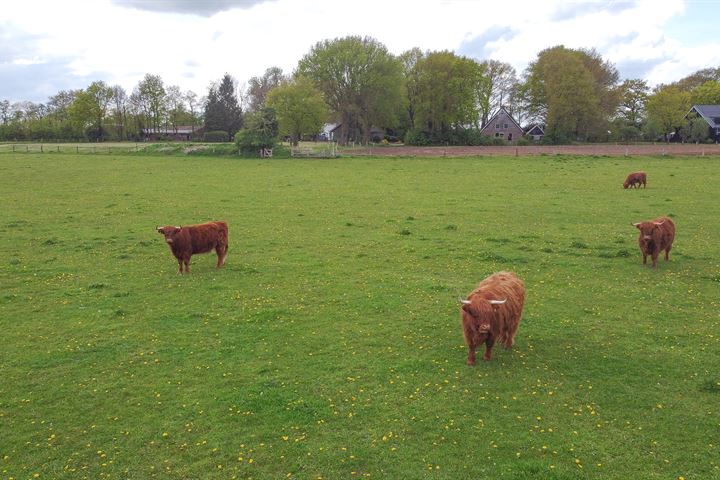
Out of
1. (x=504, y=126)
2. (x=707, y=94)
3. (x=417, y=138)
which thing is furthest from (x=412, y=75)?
(x=707, y=94)

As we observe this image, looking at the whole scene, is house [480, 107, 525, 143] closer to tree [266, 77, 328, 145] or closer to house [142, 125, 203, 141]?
tree [266, 77, 328, 145]


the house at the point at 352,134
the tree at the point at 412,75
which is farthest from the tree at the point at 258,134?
the tree at the point at 412,75

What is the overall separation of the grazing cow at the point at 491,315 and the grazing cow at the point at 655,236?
756cm

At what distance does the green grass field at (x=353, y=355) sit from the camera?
7.13m

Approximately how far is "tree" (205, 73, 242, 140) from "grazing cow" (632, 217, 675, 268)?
10352 centimetres

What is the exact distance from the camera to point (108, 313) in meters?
12.2

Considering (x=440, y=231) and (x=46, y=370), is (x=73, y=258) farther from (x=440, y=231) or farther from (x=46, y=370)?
(x=440, y=231)

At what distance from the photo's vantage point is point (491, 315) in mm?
9367

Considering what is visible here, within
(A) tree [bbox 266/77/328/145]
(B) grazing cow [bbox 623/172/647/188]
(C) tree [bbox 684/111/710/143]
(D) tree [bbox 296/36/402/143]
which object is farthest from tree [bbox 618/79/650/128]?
(B) grazing cow [bbox 623/172/647/188]

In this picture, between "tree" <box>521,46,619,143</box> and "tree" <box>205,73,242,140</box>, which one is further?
"tree" <box>205,73,242,140</box>

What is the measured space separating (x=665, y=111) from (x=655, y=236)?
102376 mm

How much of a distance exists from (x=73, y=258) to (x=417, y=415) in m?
14.3

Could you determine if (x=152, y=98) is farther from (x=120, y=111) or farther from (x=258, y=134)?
(x=258, y=134)

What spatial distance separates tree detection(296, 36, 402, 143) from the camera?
82.3m
